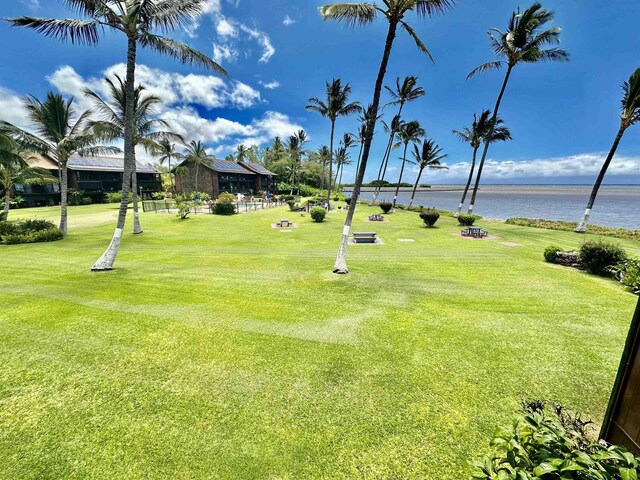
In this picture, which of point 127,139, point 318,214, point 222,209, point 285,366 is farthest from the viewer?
point 222,209

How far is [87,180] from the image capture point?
39.7m

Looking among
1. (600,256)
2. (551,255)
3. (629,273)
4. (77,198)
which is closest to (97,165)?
(77,198)

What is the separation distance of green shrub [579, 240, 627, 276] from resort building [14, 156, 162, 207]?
4097cm

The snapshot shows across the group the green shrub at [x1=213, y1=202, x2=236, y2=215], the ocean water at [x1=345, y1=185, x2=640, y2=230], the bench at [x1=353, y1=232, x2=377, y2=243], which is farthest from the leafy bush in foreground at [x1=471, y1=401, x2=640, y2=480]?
the ocean water at [x1=345, y1=185, x2=640, y2=230]

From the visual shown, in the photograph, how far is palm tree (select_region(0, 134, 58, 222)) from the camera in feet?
44.1

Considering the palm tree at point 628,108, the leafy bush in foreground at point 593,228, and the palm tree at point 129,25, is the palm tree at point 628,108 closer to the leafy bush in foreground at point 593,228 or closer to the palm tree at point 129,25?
the leafy bush in foreground at point 593,228

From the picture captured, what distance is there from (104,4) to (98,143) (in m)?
13.3

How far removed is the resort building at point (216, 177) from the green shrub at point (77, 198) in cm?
1286

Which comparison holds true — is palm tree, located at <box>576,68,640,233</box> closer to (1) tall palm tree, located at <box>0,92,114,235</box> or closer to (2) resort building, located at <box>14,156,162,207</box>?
(1) tall palm tree, located at <box>0,92,114,235</box>

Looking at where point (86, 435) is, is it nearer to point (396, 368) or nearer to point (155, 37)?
point (396, 368)

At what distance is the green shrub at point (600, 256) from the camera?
9.27m

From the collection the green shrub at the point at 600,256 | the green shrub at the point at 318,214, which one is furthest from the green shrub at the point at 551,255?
the green shrub at the point at 318,214

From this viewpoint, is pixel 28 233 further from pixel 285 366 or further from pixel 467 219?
pixel 467 219

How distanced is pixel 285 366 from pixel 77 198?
151ft
